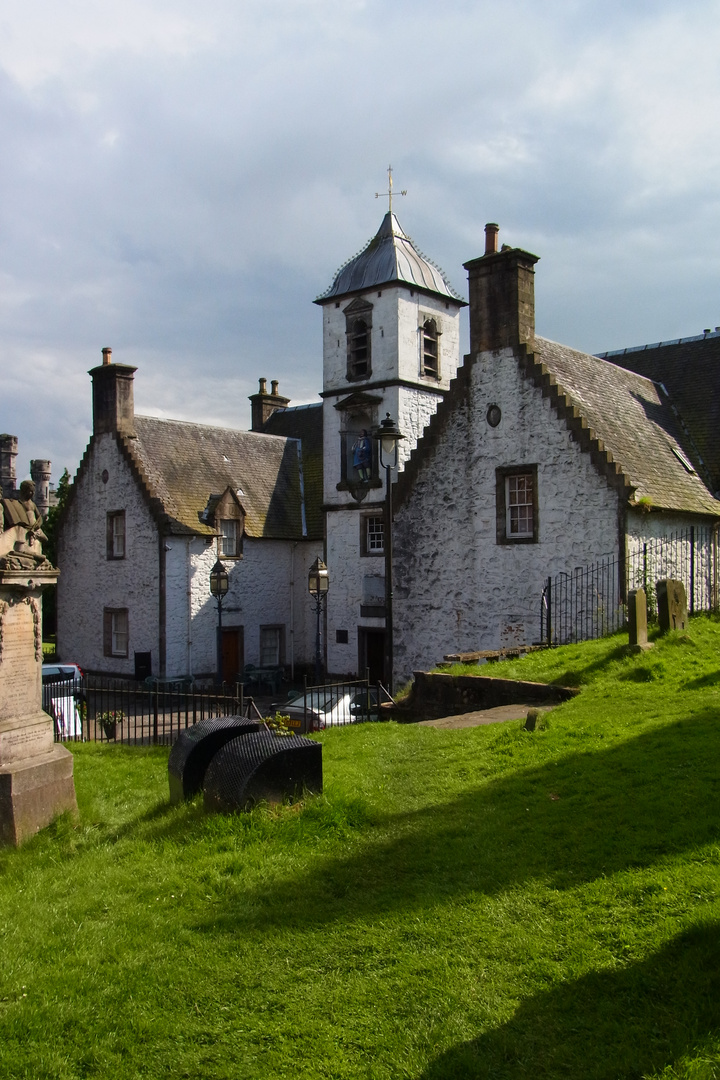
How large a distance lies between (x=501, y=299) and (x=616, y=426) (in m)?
4.29

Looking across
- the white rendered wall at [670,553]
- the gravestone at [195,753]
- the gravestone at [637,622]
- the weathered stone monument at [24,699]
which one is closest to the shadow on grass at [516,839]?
the gravestone at [195,753]

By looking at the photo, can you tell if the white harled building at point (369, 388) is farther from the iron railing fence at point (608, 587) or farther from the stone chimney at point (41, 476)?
the stone chimney at point (41, 476)

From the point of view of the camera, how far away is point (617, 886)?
5793 millimetres

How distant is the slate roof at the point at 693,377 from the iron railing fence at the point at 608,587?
3474 mm

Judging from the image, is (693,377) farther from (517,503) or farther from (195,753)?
(195,753)

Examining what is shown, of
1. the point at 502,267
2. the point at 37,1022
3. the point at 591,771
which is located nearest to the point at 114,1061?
the point at 37,1022

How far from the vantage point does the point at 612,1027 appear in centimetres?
437

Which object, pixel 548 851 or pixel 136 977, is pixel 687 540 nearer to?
pixel 548 851

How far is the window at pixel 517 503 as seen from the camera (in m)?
21.2

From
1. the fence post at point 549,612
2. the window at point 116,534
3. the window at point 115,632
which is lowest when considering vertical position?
the window at point 115,632

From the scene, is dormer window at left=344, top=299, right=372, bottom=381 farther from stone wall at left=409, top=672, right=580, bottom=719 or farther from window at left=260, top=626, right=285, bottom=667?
stone wall at left=409, top=672, right=580, bottom=719

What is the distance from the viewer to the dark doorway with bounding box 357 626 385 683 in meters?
29.6

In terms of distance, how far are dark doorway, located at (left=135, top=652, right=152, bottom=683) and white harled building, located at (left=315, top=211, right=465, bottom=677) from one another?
6.24 m

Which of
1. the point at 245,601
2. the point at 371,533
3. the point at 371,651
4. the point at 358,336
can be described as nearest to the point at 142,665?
the point at 245,601
